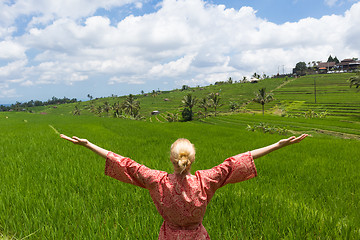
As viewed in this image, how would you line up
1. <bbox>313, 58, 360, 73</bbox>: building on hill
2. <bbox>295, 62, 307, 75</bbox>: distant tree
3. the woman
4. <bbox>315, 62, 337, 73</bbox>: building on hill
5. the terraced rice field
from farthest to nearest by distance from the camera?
1. <bbox>295, 62, 307, 75</bbox>: distant tree
2. <bbox>315, 62, 337, 73</bbox>: building on hill
3. <bbox>313, 58, 360, 73</bbox>: building on hill
4. the terraced rice field
5. the woman

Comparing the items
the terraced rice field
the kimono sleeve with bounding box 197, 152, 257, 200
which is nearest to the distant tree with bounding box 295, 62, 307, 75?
the terraced rice field

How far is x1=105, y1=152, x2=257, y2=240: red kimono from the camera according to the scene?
132 centimetres

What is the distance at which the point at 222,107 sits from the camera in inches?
3083

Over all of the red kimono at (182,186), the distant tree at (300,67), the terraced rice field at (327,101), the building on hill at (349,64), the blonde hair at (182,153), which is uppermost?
the distant tree at (300,67)

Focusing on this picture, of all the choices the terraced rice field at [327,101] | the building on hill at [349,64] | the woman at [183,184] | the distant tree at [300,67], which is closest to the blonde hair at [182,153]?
the woman at [183,184]

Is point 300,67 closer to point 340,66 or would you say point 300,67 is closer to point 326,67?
point 326,67

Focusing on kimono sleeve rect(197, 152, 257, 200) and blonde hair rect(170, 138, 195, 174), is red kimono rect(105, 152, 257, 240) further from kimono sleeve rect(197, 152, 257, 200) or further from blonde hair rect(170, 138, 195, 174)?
blonde hair rect(170, 138, 195, 174)

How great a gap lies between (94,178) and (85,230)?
1.67 metres

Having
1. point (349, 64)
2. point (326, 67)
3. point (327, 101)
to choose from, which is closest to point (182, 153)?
point (327, 101)

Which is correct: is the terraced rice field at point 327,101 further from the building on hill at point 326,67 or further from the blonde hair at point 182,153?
the blonde hair at point 182,153

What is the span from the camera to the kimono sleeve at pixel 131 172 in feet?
4.50

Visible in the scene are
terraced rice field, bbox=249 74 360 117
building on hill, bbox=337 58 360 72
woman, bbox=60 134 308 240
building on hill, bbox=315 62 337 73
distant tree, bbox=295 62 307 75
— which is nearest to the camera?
woman, bbox=60 134 308 240

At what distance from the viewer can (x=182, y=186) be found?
133 centimetres

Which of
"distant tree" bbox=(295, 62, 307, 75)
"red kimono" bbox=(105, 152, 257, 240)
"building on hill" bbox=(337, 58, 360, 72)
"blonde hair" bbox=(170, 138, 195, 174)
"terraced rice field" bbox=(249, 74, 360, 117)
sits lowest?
"terraced rice field" bbox=(249, 74, 360, 117)
